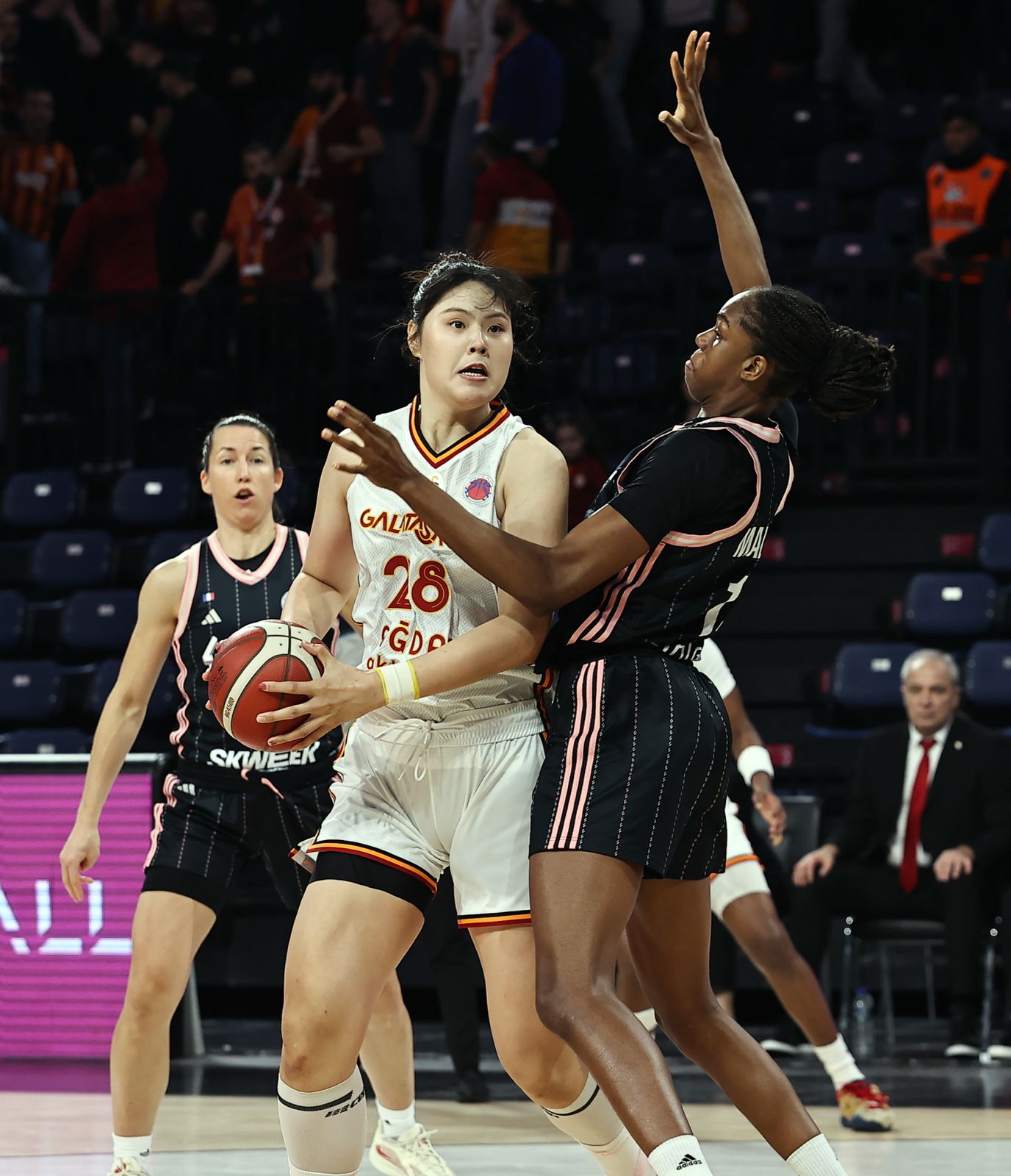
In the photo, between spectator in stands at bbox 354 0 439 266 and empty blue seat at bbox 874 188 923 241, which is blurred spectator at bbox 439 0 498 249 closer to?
spectator in stands at bbox 354 0 439 266

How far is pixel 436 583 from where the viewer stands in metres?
3.66

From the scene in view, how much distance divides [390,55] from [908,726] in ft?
19.7

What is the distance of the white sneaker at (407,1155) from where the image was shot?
4.81 m

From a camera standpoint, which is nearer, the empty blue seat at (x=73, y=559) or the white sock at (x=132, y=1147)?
the white sock at (x=132, y=1147)

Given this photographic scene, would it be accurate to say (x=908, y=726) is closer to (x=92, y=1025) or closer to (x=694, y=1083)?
(x=694, y=1083)

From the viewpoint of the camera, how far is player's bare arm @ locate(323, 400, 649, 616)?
3.27 metres

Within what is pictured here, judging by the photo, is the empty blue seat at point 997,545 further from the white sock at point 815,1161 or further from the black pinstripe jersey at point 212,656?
the white sock at point 815,1161

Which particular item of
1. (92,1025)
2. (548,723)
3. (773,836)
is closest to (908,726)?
(773,836)

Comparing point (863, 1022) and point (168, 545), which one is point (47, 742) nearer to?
point (168, 545)

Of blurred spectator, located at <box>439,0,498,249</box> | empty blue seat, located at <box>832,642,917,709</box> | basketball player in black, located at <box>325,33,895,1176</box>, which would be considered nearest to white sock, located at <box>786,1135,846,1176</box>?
basketball player in black, located at <box>325,33,895,1176</box>

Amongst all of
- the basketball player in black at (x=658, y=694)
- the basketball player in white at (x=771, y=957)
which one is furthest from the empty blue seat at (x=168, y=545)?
the basketball player in black at (x=658, y=694)

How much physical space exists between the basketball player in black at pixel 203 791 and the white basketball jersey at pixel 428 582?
1.32m

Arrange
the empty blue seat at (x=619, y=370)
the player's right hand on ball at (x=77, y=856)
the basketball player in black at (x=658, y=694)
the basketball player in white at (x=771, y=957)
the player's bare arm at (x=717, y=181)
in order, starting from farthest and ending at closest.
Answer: the empty blue seat at (x=619, y=370) → the basketball player in white at (x=771, y=957) → the player's right hand on ball at (x=77, y=856) → the player's bare arm at (x=717, y=181) → the basketball player in black at (x=658, y=694)

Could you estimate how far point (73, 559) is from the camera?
10.7 metres
